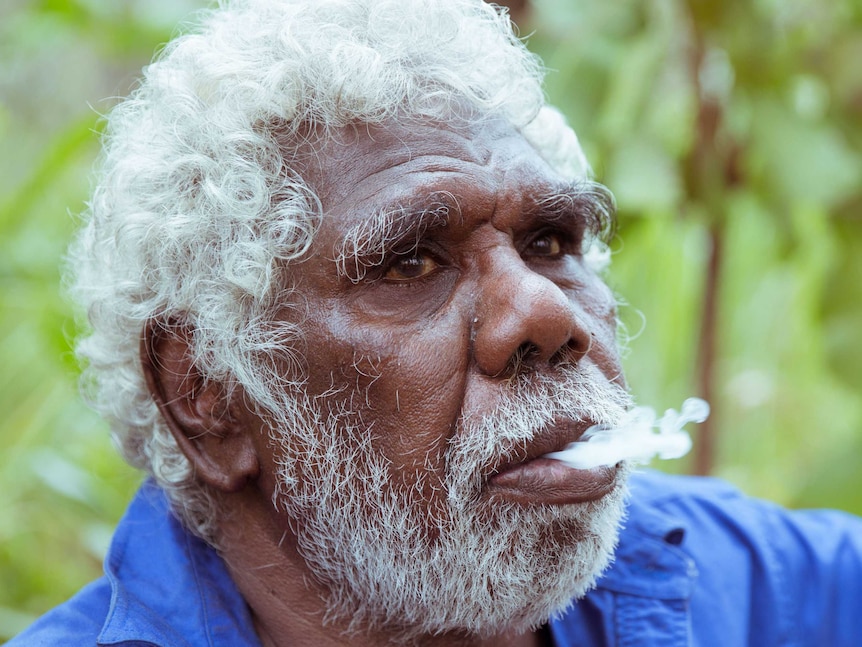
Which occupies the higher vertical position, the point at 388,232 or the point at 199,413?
the point at 388,232

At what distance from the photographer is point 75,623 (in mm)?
1510

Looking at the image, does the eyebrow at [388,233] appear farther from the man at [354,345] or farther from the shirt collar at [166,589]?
the shirt collar at [166,589]

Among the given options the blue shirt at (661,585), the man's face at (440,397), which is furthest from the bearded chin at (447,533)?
the blue shirt at (661,585)

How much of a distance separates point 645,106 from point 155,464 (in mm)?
1471

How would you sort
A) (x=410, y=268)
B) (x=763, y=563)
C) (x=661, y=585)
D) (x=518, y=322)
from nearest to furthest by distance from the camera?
(x=518, y=322) → (x=410, y=268) → (x=661, y=585) → (x=763, y=563)

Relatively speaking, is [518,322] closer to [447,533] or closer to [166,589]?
[447,533]

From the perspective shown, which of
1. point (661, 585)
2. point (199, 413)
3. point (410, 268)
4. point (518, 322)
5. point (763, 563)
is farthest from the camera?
point (763, 563)

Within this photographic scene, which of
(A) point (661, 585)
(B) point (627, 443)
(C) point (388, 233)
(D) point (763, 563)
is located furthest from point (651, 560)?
(C) point (388, 233)

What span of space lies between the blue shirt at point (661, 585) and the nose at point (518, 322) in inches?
22.5

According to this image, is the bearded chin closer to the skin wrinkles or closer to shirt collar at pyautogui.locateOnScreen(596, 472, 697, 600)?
the skin wrinkles

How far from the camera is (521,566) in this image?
139cm

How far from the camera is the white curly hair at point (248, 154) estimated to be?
4.78 ft

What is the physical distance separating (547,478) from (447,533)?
18cm

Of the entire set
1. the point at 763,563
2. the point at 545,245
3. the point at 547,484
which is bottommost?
the point at 763,563
